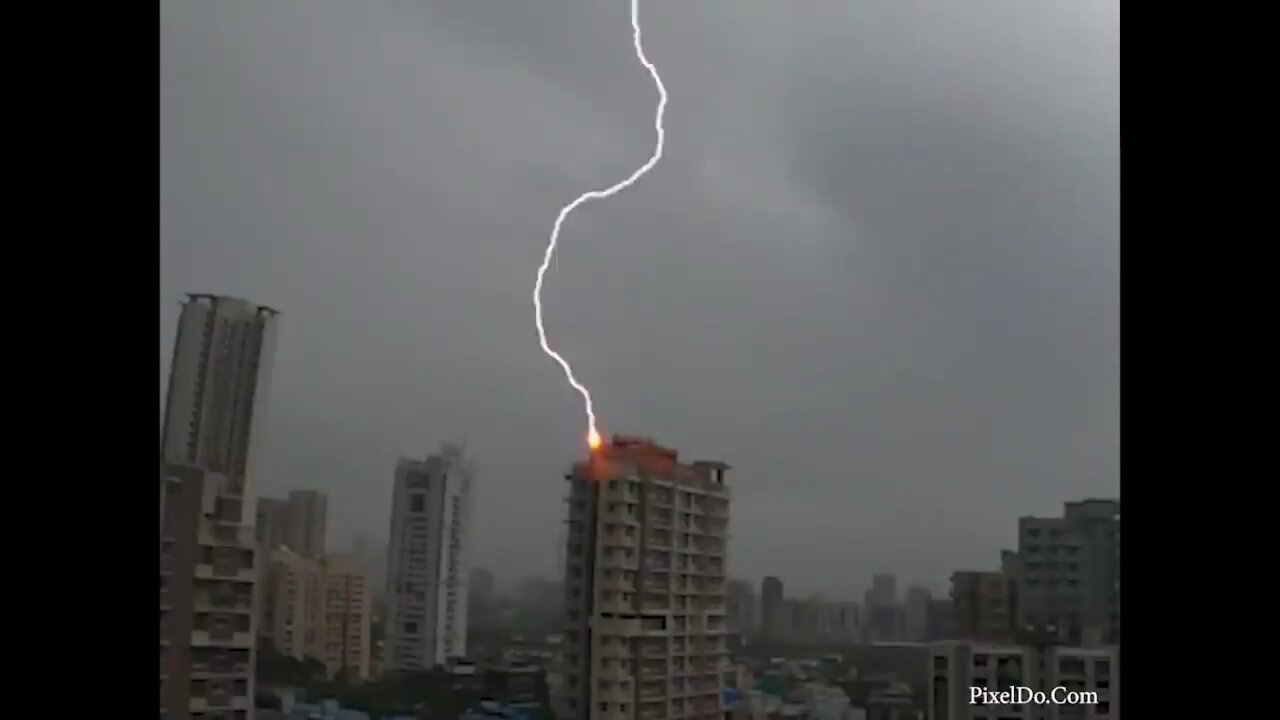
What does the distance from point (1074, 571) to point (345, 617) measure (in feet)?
3.31

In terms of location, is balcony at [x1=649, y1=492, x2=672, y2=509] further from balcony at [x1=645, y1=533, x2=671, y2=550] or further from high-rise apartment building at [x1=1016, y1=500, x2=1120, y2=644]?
high-rise apartment building at [x1=1016, y1=500, x2=1120, y2=644]

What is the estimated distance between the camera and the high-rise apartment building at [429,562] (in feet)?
5.44

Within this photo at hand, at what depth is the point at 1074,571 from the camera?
1428mm

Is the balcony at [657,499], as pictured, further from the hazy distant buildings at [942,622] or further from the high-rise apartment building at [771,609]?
the hazy distant buildings at [942,622]

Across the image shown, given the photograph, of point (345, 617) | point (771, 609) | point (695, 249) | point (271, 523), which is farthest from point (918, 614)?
point (271, 523)

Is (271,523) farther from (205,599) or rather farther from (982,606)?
(982,606)

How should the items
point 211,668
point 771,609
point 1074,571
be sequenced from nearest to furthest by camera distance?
point 1074,571 < point 771,609 < point 211,668

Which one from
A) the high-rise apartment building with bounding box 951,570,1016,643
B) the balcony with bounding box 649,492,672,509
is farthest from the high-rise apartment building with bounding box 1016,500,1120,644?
the balcony with bounding box 649,492,672,509
